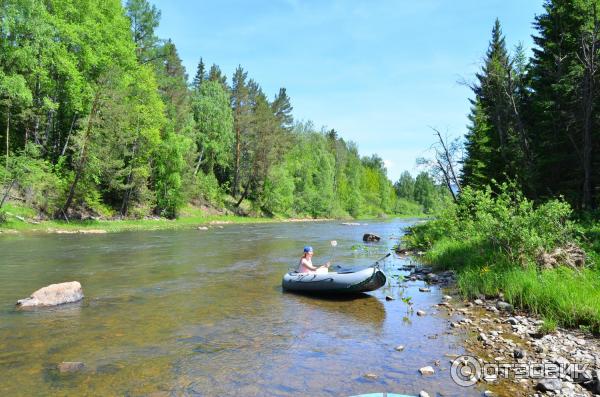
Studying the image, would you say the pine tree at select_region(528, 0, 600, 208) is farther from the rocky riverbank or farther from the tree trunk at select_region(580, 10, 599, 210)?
the rocky riverbank

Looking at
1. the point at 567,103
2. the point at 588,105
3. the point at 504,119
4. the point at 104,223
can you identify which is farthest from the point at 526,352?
the point at 104,223

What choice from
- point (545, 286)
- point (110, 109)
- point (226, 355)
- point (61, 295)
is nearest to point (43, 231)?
point (110, 109)

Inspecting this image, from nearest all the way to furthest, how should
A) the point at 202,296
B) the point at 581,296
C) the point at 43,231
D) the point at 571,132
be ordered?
the point at 581,296 < the point at 202,296 < the point at 571,132 < the point at 43,231

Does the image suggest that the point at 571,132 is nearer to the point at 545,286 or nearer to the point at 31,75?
the point at 545,286

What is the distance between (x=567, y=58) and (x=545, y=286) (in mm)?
16992

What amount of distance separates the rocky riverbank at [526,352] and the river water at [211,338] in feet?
1.63

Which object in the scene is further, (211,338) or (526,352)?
(211,338)

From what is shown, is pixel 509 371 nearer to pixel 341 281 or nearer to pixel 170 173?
pixel 341 281

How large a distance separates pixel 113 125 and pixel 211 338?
96.1ft

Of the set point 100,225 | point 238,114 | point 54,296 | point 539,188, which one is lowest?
point 100,225

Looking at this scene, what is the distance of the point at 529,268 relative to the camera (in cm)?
1064

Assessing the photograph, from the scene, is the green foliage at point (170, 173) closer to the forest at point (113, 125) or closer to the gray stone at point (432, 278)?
the forest at point (113, 125)

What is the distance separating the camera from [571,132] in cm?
2028

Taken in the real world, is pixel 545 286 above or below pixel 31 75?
below
